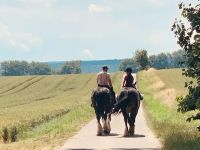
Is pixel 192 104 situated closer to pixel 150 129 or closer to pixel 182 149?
pixel 182 149

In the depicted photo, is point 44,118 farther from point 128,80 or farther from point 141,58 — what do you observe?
point 141,58

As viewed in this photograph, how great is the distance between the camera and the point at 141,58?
143 m

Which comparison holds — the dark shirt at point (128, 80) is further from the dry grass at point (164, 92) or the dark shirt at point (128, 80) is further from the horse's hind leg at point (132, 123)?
the dry grass at point (164, 92)

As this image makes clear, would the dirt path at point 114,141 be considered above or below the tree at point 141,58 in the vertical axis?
below

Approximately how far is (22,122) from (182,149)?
2303cm

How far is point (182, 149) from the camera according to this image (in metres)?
12.9

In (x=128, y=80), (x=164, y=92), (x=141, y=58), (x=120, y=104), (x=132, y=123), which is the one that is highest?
(x=141, y=58)

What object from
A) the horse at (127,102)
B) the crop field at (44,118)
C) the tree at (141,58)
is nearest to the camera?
the horse at (127,102)

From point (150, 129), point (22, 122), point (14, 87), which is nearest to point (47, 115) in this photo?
point (22, 122)

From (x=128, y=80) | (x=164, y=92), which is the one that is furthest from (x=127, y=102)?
(x=164, y=92)

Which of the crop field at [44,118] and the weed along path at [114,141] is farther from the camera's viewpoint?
the crop field at [44,118]

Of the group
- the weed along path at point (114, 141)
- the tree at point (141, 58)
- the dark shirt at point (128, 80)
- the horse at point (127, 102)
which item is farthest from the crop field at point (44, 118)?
the tree at point (141, 58)

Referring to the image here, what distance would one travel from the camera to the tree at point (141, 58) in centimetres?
14212

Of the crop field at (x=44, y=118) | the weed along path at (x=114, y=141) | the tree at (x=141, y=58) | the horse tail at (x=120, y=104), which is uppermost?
the tree at (x=141, y=58)
